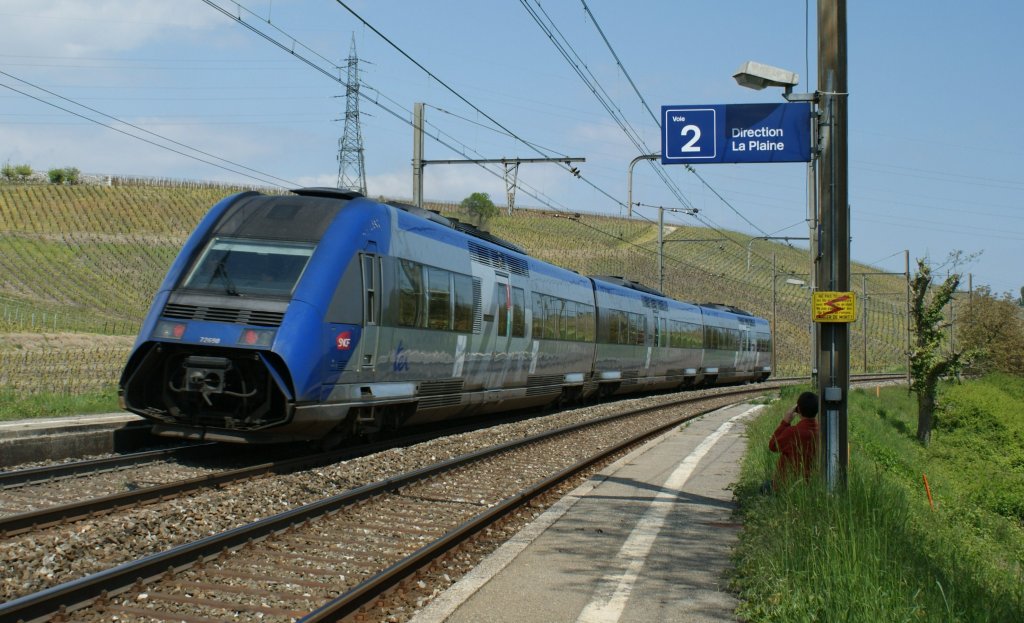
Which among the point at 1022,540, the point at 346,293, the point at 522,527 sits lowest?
the point at 1022,540

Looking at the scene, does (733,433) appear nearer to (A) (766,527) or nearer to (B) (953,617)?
(A) (766,527)

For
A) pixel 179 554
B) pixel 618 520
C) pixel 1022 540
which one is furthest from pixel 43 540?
pixel 1022 540

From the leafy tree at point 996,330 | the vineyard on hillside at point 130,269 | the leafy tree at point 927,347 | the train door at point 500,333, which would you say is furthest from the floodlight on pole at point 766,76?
the leafy tree at point 996,330

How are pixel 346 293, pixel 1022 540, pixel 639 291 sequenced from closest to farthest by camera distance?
pixel 346 293, pixel 1022 540, pixel 639 291

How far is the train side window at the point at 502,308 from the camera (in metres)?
17.3

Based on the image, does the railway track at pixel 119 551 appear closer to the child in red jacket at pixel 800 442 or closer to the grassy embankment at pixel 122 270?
the child in red jacket at pixel 800 442

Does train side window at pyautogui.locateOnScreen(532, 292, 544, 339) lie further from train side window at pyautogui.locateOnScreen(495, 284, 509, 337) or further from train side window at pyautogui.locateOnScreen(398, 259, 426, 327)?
train side window at pyautogui.locateOnScreen(398, 259, 426, 327)

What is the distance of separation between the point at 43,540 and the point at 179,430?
13.0 ft

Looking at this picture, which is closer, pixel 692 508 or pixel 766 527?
pixel 766 527

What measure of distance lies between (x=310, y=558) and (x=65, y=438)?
19.8 feet

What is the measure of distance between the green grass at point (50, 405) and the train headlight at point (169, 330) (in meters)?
4.86

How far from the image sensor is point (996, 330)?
192 feet

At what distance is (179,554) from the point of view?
21.6ft

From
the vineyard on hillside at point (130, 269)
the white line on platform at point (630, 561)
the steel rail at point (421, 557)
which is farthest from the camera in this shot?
the vineyard on hillside at point (130, 269)
